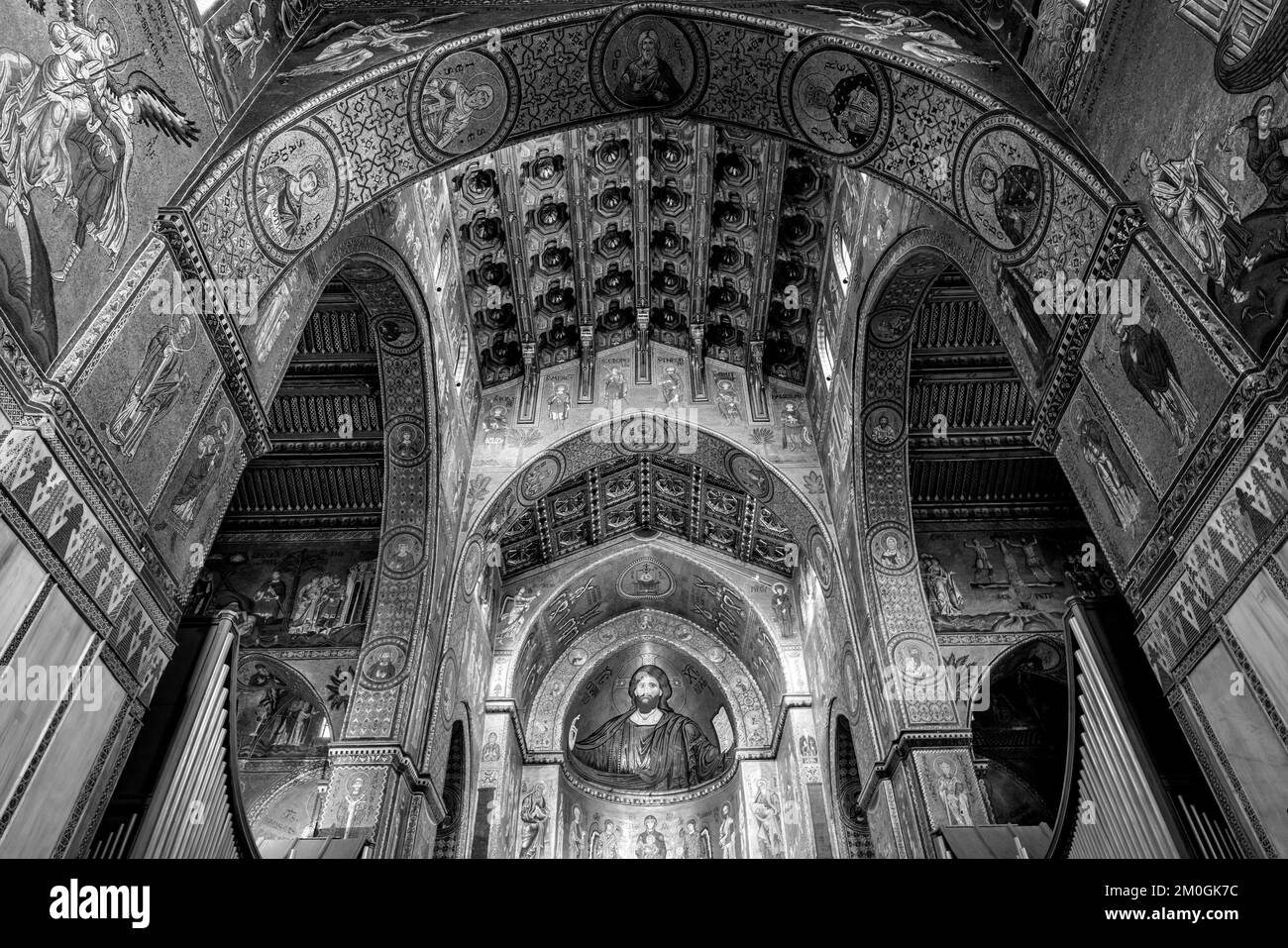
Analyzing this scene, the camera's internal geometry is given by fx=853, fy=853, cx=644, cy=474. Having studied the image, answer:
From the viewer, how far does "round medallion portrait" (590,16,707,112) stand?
8.31 m

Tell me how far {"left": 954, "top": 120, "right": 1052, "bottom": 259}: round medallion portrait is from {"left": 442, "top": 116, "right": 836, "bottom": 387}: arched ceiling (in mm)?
5528

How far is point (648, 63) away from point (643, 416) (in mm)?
7660

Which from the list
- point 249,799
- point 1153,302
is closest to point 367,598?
point 249,799

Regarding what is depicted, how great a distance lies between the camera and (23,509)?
168 inches

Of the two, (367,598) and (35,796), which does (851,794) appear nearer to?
(367,598)

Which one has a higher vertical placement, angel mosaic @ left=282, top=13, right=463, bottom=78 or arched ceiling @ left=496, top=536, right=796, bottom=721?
arched ceiling @ left=496, top=536, right=796, bottom=721

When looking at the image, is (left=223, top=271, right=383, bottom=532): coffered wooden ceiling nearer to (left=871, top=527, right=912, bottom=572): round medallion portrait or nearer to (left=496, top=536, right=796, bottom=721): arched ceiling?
(left=496, top=536, right=796, bottom=721): arched ceiling

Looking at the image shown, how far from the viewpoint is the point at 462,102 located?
810 centimetres

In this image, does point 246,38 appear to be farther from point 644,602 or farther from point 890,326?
point 644,602

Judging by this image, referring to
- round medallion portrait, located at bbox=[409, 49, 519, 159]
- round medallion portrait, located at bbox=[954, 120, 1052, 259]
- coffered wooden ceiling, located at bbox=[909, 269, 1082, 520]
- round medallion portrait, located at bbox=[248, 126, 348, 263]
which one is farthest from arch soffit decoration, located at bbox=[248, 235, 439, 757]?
coffered wooden ceiling, located at bbox=[909, 269, 1082, 520]

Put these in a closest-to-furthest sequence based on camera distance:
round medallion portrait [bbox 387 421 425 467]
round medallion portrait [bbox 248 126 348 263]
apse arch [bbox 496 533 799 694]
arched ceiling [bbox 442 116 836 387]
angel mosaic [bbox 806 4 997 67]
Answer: round medallion portrait [bbox 248 126 348 263] → angel mosaic [bbox 806 4 997 67] → round medallion portrait [bbox 387 421 425 467] → arched ceiling [bbox 442 116 836 387] → apse arch [bbox 496 533 799 694]

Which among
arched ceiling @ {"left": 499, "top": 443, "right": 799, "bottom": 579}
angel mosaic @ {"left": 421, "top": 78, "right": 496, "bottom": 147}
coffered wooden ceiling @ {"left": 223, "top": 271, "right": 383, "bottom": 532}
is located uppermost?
arched ceiling @ {"left": 499, "top": 443, "right": 799, "bottom": 579}

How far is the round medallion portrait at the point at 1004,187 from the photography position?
668 cm

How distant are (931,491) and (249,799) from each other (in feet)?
38.5
